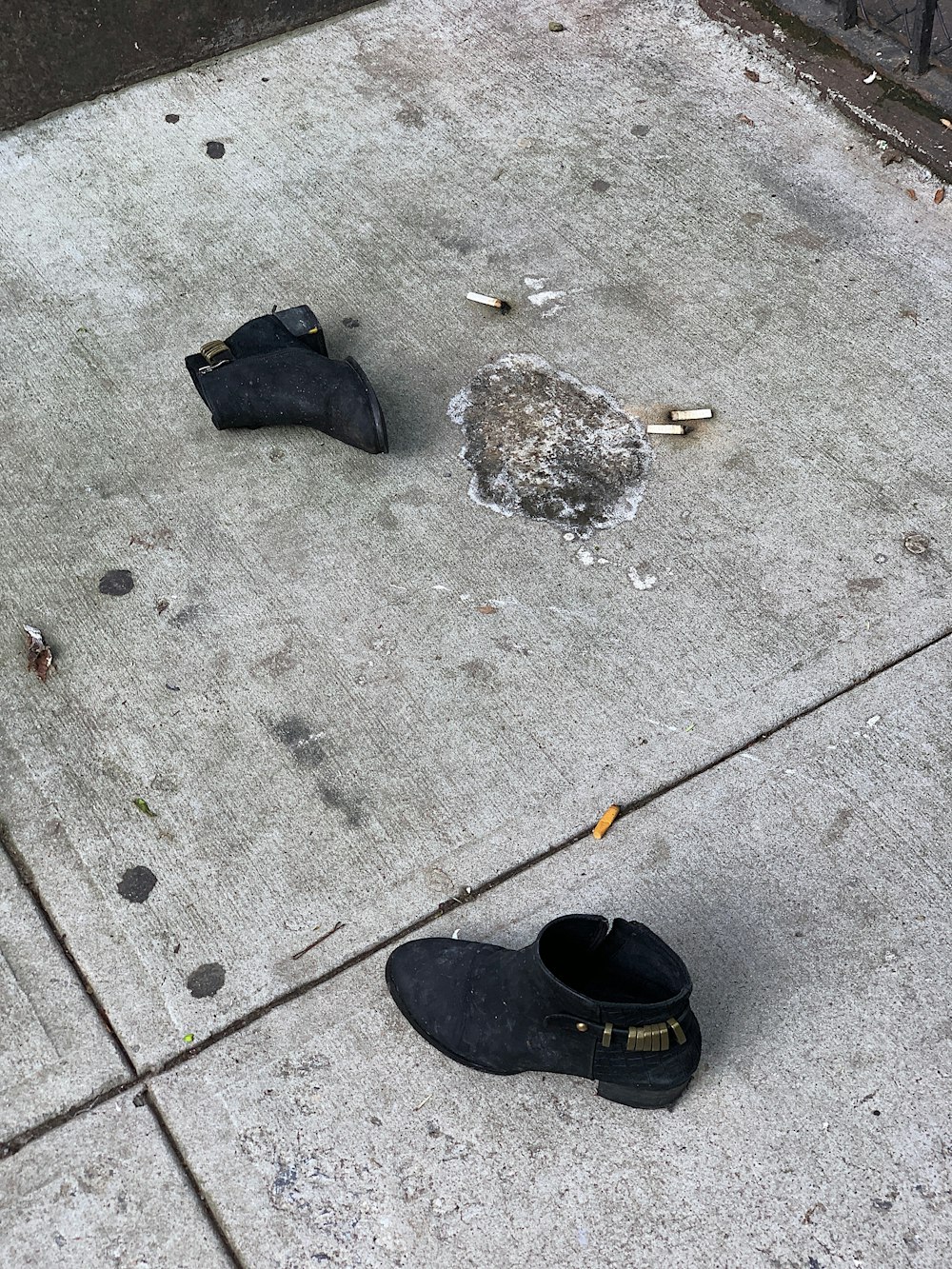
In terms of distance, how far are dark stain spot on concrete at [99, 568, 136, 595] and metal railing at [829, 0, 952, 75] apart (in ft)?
10.3

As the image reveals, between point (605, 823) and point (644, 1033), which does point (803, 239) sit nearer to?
point (605, 823)

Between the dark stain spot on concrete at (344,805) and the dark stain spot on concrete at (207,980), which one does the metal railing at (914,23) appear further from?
the dark stain spot on concrete at (207,980)

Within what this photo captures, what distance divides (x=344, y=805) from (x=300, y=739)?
0.20 meters

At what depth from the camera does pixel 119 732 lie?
2758 mm

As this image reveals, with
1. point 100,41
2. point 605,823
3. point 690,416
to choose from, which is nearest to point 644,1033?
point 605,823

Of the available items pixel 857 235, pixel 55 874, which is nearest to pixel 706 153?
pixel 857 235

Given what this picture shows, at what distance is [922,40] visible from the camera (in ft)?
13.4

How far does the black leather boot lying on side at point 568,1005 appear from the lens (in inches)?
83.0

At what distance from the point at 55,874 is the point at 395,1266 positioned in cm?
104

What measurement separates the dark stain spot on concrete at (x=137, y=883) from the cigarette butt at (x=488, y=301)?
1.98 metres

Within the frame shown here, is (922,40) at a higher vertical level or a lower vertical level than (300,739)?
higher

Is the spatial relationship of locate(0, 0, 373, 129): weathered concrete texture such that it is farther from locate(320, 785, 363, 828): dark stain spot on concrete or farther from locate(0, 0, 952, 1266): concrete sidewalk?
locate(320, 785, 363, 828): dark stain spot on concrete

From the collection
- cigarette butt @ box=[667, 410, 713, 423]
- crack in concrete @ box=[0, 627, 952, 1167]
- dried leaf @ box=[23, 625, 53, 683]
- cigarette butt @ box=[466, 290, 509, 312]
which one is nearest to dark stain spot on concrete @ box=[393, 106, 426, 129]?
cigarette butt @ box=[466, 290, 509, 312]

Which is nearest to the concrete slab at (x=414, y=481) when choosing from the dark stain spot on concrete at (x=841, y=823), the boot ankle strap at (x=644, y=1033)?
the dark stain spot on concrete at (x=841, y=823)
